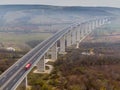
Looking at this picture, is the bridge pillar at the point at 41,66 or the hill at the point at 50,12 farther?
the hill at the point at 50,12

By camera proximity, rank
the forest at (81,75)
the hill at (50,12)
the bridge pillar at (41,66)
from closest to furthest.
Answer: the forest at (81,75), the bridge pillar at (41,66), the hill at (50,12)

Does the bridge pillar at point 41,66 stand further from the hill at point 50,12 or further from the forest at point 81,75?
the hill at point 50,12

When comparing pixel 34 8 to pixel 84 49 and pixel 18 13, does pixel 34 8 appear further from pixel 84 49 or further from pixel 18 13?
pixel 84 49

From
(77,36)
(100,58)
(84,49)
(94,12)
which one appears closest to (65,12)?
(94,12)

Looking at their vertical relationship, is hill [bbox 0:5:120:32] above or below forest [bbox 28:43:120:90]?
above

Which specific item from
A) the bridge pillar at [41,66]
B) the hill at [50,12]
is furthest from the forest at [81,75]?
the hill at [50,12]

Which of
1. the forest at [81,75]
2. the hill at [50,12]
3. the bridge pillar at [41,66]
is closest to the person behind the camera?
the forest at [81,75]

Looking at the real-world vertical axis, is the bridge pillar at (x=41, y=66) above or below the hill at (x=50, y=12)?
below

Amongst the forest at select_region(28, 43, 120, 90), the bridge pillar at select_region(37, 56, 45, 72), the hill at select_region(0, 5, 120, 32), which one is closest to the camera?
the forest at select_region(28, 43, 120, 90)

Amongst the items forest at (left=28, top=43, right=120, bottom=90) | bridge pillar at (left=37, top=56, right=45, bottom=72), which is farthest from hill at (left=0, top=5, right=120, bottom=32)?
bridge pillar at (left=37, top=56, right=45, bottom=72)

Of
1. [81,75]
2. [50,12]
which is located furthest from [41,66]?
[50,12]

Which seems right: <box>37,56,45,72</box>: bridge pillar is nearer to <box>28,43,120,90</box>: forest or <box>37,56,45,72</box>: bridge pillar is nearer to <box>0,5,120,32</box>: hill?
<box>28,43,120,90</box>: forest
